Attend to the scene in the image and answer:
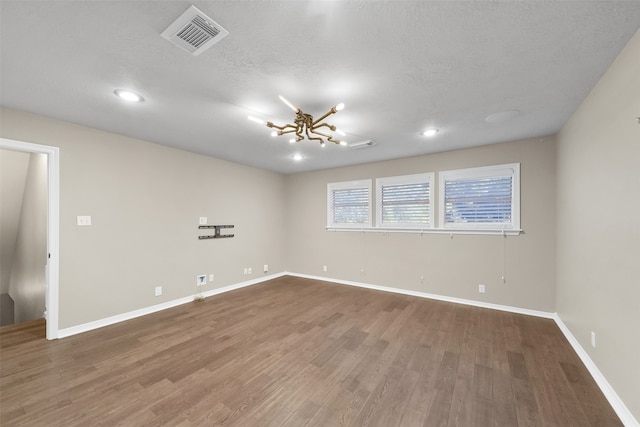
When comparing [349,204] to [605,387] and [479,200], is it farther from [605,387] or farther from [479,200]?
[605,387]

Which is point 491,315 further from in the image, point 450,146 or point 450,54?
point 450,54

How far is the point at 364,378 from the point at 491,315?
2.49 meters

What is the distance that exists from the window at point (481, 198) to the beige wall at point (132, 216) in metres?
4.00

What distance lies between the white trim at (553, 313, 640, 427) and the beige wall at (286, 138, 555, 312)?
92cm

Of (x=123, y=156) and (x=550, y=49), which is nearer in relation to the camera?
(x=550, y=49)

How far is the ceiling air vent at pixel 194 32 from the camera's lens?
1347mm

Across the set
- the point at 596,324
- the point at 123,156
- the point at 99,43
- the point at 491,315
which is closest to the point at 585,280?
the point at 596,324

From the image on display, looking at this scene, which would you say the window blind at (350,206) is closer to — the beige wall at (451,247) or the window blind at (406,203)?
the beige wall at (451,247)

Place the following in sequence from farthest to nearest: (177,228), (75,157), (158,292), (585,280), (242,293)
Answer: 1. (242,293)
2. (177,228)
3. (158,292)
4. (75,157)
5. (585,280)

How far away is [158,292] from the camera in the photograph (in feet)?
12.1

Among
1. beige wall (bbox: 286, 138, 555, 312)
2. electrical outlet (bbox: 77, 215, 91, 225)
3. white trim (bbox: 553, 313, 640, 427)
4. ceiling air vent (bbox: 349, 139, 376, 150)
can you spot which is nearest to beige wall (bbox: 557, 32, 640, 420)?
white trim (bbox: 553, 313, 640, 427)

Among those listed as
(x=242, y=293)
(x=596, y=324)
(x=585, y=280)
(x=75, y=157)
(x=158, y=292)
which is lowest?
(x=242, y=293)

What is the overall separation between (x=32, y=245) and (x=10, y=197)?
1142mm

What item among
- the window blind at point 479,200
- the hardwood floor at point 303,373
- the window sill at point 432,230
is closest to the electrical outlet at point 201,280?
the hardwood floor at point 303,373
